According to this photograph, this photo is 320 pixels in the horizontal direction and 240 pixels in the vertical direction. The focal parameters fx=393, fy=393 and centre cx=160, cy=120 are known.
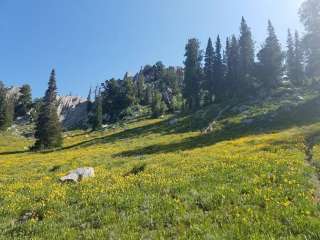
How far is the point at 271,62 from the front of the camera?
9138 cm

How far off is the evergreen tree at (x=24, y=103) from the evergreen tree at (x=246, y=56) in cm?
11150

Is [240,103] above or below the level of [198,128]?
above

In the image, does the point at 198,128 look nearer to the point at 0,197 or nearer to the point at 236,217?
the point at 0,197

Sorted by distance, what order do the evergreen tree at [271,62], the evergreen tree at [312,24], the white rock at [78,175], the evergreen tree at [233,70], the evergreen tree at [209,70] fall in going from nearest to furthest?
1. the white rock at [78,175]
2. the evergreen tree at [312,24]
3. the evergreen tree at [271,62]
4. the evergreen tree at [233,70]
5. the evergreen tree at [209,70]

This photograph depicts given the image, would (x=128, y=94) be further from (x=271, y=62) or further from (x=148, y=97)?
(x=271, y=62)

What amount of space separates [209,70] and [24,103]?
102 m

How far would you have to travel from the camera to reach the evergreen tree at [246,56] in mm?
101206

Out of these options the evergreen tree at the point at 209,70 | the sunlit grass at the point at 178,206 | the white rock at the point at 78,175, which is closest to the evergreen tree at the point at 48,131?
the evergreen tree at the point at 209,70

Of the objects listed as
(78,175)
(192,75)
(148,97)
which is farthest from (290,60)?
(78,175)

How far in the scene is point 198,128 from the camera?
7031cm

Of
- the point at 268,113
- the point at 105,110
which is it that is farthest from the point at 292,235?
the point at 105,110

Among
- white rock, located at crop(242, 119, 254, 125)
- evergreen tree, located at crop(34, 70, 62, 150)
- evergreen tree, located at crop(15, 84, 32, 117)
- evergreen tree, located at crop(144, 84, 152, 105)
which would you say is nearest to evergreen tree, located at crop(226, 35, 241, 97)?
white rock, located at crop(242, 119, 254, 125)

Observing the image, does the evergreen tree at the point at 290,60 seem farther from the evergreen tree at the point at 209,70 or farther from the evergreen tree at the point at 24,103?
the evergreen tree at the point at 24,103

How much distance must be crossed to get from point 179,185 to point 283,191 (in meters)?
4.16
